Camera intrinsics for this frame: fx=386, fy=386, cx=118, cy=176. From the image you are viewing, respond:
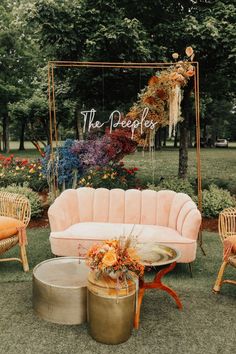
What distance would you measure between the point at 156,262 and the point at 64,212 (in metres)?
2.04

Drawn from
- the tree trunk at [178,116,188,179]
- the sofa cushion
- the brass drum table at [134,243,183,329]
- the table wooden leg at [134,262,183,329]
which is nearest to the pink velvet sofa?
the sofa cushion

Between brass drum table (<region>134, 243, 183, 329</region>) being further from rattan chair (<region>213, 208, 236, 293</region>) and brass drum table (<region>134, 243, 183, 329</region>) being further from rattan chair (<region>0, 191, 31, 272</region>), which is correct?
rattan chair (<region>0, 191, 31, 272</region>)

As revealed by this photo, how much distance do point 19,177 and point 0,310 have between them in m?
5.77

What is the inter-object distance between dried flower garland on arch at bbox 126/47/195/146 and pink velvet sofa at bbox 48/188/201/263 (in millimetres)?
1170

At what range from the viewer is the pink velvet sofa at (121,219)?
4953 mm

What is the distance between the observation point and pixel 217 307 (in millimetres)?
4098

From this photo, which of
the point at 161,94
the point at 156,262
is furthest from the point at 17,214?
the point at 161,94

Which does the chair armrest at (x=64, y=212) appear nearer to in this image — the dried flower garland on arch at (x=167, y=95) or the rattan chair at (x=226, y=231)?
the dried flower garland on arch at (x=167, y=95)

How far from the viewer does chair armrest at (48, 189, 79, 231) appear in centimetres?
530

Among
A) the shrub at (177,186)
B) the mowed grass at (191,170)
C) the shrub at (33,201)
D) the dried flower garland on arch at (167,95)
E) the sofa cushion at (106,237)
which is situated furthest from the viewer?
the mowed grass at (191,170)

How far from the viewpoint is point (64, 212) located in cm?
551

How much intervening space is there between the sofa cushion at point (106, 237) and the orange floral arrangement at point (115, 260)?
1472 millimetres

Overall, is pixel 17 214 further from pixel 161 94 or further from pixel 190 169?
pixel 190 169

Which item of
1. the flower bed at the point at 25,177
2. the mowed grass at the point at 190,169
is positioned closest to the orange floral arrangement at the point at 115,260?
the mowed grass at the point at 190,169
